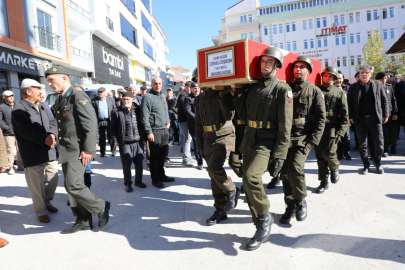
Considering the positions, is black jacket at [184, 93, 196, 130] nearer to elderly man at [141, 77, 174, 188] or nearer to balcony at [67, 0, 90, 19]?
elderly man at [141, 77, 174, 188]

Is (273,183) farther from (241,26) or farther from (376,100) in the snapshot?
(241,26)

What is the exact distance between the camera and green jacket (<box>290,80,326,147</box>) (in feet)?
13.2

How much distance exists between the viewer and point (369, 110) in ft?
20.4

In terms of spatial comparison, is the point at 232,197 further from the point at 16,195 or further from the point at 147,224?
the point at 16,195

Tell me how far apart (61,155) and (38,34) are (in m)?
14.5

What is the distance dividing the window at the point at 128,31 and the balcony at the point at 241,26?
2636 cm

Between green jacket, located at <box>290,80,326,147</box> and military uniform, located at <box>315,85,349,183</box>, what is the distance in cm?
135

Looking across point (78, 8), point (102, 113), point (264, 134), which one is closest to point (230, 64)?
point (264, 134)

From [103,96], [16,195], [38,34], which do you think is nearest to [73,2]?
[38,34]

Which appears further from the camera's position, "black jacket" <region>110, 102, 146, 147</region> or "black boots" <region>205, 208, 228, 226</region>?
"black jacket" <region>110, 102, 146, 147</region>

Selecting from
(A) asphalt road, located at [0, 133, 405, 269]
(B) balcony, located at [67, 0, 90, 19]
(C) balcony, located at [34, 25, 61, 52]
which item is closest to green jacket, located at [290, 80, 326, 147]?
(A) asphalt road, located at [0, 133, 405, 269]

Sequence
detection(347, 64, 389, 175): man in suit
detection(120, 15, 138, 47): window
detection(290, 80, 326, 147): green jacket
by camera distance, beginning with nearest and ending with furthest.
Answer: detection(290, 80, 326, 147): green jacket → detection(347, 64, 389, 175): man in suit → detection(120, 15, 138, 47): window

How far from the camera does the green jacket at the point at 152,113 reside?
584 centimetres

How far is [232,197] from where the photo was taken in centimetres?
425
